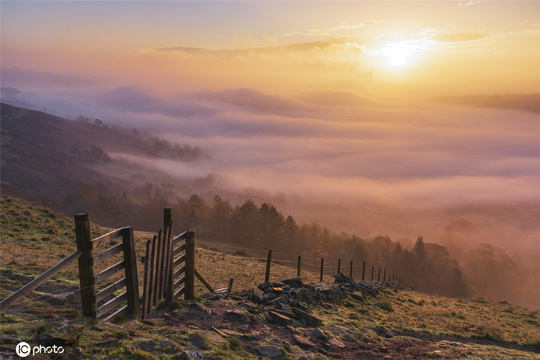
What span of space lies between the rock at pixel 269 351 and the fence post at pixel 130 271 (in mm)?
3244

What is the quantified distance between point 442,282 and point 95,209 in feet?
378

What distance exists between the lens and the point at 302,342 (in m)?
11.3

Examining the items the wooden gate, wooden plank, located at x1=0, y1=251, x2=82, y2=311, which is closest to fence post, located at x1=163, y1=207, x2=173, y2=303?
the wooden gate

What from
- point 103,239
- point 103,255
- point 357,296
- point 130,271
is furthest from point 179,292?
point 357,296

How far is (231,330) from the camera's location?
35.0ft

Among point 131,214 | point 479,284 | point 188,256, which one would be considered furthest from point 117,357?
point 479,284

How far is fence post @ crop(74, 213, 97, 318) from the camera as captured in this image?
838 centimetres

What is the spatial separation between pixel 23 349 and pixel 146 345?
2.14 m

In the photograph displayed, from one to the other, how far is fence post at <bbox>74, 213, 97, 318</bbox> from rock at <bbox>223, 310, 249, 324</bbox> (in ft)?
12.7

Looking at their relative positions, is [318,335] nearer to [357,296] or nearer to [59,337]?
[59,337]

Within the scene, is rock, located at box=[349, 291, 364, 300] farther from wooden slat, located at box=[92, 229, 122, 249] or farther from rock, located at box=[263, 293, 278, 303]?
wooden slat, located at box=[92, 229, 122, 249]

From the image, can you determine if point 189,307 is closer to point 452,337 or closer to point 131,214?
point 452,337

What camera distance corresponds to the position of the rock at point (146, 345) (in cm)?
788

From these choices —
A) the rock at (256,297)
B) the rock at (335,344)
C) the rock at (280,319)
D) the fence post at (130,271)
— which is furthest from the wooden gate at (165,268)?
the rock at (335,344)
